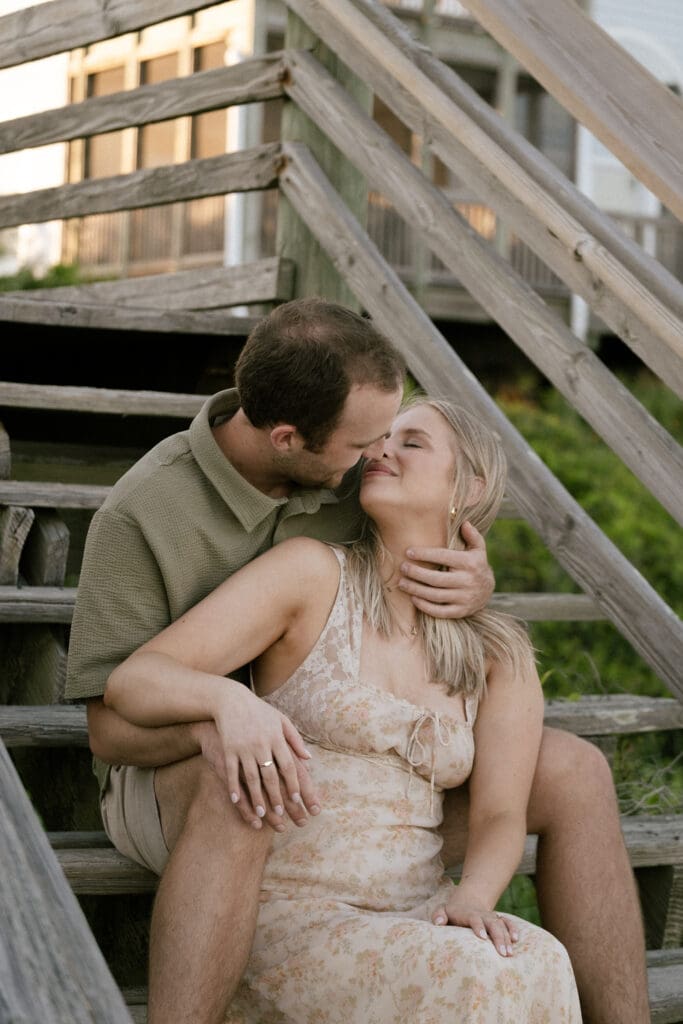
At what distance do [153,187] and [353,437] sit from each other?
224 cm

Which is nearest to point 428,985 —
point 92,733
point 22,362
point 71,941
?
point 92,733

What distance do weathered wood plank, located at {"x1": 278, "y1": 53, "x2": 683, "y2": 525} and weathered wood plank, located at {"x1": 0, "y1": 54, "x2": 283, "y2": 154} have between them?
4.3 inches

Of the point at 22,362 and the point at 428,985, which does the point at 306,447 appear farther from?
the point at 22,362

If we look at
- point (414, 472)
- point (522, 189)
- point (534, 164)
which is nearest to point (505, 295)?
point (534, 164)

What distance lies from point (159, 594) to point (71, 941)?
111 cm

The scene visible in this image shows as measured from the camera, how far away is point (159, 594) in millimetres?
2191

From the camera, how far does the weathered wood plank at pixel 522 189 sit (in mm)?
2418

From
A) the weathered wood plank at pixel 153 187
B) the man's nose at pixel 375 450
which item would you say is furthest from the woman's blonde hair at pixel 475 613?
the weathered wood plank at pixel 153 187

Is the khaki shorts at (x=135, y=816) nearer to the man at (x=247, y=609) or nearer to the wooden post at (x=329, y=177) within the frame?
the man at (x=247, y=609)

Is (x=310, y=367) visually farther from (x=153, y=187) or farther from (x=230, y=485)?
(x=153, y=187)

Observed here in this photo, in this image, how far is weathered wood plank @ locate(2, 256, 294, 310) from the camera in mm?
3945

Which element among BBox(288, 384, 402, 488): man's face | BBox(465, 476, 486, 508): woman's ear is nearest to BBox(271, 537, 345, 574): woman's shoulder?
BBox(288, 384, 402, 488): man's face

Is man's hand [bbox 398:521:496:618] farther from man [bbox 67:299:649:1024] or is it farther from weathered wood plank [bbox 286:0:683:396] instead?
weathered wood plank [bbox 286:0:683:396]

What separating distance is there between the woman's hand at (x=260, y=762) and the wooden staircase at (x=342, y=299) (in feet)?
0.92
